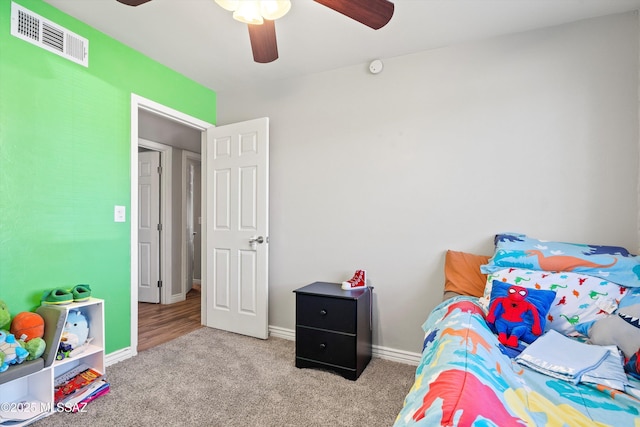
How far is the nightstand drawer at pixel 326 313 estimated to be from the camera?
2254mm

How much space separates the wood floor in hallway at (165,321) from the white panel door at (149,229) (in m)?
0.24

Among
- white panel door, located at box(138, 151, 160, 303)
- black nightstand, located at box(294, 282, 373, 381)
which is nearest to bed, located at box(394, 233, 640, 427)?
black nightstand, located at box(294, 282, 373, 381)

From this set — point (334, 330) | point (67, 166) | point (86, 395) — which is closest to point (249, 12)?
point (67, 166)

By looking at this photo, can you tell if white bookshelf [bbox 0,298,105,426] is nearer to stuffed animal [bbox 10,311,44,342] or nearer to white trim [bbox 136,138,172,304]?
stuffed animal [bbox 10,311,44,342]

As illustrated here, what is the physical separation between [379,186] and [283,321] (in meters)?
1.56

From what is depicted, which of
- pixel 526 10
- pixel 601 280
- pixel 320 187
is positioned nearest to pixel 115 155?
pixel 320 187

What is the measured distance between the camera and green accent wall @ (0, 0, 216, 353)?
6.08ft

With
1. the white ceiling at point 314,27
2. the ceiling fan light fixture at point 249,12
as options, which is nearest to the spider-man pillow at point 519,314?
the white ceiling at point 314,27

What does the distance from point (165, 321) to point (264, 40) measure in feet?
10.2

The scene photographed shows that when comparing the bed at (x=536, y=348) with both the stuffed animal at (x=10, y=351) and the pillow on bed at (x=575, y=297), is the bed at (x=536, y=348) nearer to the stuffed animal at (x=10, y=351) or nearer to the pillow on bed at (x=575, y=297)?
the pillow on bed at (x=575, y=297)

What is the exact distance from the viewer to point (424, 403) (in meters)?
0.92

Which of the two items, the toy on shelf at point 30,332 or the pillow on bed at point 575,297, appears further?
the toy on shelf at point 30,332

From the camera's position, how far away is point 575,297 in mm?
1612

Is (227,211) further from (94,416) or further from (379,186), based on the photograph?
(94,416)
